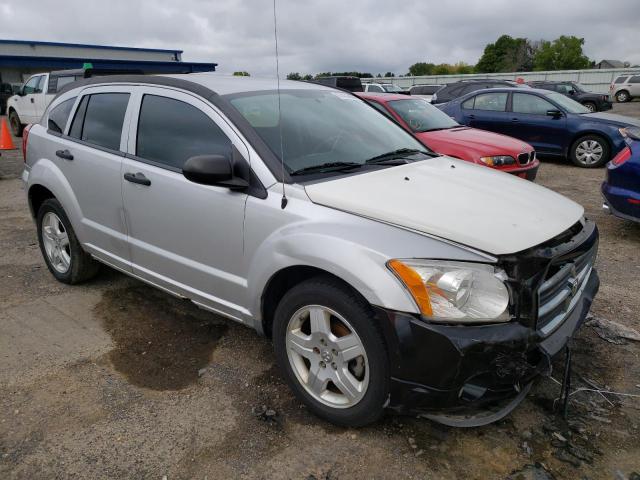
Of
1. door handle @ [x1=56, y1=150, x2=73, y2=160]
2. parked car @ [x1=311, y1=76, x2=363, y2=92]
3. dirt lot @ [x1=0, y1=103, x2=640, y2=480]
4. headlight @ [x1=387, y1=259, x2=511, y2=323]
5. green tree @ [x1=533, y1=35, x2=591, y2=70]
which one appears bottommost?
dirt lot @ [x1=0, y1=103, x2=640, y2=480]

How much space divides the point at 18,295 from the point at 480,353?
3860 millimetres

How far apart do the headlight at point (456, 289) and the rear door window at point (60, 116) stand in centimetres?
327

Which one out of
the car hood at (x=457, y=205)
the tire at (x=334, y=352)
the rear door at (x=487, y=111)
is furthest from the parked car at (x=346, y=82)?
the rear door at (x=487, y=111)

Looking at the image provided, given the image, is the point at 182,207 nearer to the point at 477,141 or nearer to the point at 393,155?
the point at 393,155

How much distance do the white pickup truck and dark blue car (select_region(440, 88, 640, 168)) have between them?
361 inches

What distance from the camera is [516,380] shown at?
223 cm

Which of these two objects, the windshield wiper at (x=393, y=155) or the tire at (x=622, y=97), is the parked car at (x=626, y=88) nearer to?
the tire at (x=622, y=97)

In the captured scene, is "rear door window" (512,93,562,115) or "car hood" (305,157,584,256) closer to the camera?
"car hood" (305,157,584,256)

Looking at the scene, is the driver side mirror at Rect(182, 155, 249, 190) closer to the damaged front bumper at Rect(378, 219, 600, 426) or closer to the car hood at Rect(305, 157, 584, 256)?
the car hood at Rect(305, 157, 584, 256)

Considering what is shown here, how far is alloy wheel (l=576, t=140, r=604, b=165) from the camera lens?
9672mm

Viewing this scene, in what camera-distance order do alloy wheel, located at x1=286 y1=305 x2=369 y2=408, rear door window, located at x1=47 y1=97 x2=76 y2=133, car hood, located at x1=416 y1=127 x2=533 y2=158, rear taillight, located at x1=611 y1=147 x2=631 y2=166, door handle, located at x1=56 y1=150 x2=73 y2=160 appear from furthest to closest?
car hood, located at x1=416 y1=127 x2=533 y2=158 < rear taillight, located at x1=611 y1=147 x2=631 y2=166 < rear door window, located at x1=47 y1=97 x2=76 y2=133 < door handle, located at x1=56 y1=150 x2=73 y2=160 < alloy wheel, located at x1=286 y1=305 x2=369 y2=408

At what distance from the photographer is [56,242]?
439cm

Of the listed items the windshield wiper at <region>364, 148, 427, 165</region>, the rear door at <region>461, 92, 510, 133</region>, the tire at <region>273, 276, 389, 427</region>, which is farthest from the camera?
the rear door at <region>461, 92, 510, 133</region>

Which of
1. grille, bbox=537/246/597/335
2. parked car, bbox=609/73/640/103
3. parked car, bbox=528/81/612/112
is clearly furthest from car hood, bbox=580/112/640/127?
parked car, bbox=609/73/640/103
